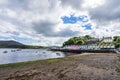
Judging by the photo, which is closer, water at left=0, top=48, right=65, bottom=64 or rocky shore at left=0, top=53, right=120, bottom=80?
rocky shore at left=0, top=53, right=120, bottom=80

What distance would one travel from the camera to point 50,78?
19.3 metres

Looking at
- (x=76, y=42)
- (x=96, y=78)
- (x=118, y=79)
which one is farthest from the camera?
(x=76, y=42)

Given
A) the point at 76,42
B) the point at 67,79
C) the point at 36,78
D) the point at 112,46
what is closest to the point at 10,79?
the point at 36,78

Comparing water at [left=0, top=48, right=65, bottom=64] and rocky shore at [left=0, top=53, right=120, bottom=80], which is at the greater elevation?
water at [left=0, top=48, right=65, bottom=64]

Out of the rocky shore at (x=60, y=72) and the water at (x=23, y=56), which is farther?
the water at (x=23, y=56)

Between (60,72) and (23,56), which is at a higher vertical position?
(23,56)

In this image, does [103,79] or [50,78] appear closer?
[103,79]

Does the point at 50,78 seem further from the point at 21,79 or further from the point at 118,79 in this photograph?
the point at 118,79

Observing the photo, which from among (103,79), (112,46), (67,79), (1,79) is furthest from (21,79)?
(112,46)

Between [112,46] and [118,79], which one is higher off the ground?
[112,46]

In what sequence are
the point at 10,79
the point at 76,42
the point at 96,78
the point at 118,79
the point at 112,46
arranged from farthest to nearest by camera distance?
the point at 76,42 → the point at 112,46 → the point at 10,79 → the point at 96,78 → the point at 118,79

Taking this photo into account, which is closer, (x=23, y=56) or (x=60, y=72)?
(x=60, y=72)

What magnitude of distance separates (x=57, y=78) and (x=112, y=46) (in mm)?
111349

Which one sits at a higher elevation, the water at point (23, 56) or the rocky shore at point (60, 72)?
the water at point (23, 56)
